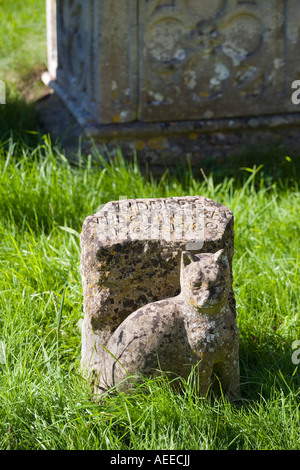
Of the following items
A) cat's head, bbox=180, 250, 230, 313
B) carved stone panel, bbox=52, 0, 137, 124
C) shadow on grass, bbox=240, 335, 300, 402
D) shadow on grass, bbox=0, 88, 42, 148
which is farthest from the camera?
shadow on grass, bbox=0, 88, 42, 148

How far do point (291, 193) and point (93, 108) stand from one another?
1.49 meters

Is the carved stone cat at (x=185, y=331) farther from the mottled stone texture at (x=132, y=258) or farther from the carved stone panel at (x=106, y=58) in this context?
the carved stone panel at (x=106, y=58)

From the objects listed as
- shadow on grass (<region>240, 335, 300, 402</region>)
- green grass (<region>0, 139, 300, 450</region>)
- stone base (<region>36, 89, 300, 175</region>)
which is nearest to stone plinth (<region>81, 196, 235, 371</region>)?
green grass (<region>0, 139, 300, 450</region>)

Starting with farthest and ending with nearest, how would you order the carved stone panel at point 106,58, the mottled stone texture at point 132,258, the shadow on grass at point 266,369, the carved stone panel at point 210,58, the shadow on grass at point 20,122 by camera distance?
the shadow on grass at point 20,122
the carved stone panel at point 210,58
the carved stone panel at point 106,58
the shadow on grass at point 266,369
the mottled stone texture at point 132,258

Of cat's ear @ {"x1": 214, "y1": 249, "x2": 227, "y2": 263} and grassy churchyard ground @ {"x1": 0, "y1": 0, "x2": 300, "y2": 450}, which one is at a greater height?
cat's ear @ {"x1": 214, "y1": 249, "x2": 227, "y2": 263}

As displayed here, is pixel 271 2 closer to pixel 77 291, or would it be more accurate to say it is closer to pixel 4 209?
pixel 4 209

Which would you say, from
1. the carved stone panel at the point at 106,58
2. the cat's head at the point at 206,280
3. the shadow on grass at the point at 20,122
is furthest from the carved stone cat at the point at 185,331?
the shadow on grass at the point at 20,122

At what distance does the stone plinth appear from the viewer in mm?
2250

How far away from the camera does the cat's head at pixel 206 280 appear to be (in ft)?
7.03

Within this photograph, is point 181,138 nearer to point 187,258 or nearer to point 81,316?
point 81,316

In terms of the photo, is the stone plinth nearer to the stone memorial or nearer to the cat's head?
the cat's head

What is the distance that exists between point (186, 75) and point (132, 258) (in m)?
2.50

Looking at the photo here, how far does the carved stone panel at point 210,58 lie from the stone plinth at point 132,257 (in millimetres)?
2165

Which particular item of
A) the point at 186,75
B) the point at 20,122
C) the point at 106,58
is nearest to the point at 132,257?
the point at 106,58
